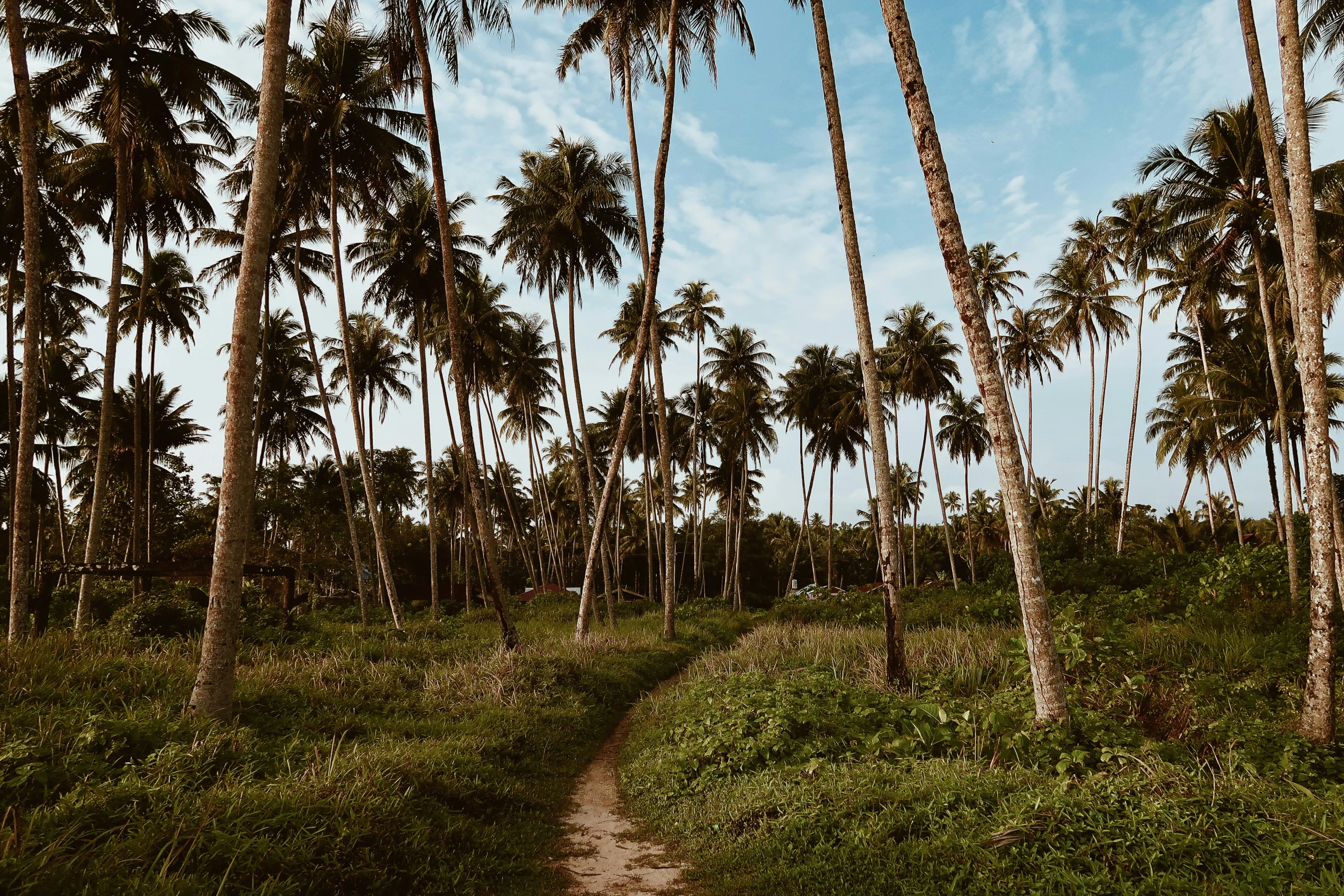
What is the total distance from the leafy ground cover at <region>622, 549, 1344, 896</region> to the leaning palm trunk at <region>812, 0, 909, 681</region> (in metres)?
0.73

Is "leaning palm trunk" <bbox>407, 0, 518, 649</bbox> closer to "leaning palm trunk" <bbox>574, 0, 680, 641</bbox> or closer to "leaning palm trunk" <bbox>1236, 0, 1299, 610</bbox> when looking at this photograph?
"leaning palm trunk" <bbox>574, 0, 680, 641</bbox>

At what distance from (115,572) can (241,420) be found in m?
6.18

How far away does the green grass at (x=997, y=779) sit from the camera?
3.81m

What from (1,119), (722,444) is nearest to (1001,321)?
(722,444)

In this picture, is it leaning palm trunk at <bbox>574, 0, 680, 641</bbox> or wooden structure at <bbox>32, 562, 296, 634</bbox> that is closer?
wooden structure at <bbox>32, 562, 296, 634</bbox>

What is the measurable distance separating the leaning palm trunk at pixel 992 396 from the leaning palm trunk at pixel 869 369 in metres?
2.97

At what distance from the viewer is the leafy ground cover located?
3824 mm

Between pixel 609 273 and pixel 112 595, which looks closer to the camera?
pixel 112 595

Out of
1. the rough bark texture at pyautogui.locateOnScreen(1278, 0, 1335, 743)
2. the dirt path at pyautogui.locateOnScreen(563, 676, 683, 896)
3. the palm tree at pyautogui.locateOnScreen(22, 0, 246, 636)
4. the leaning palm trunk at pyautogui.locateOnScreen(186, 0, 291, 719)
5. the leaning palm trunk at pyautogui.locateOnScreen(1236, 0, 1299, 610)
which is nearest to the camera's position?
the dirt path at pyautogui.locateOnScreen(563, 676, 683, 896)

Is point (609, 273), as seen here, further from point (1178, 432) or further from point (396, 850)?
point (1178, 432)

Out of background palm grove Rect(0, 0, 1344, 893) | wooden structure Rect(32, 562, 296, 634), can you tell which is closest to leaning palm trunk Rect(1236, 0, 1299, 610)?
background palm grove Rect(0, 0, 1344, 893)

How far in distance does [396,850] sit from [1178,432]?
34328 mm

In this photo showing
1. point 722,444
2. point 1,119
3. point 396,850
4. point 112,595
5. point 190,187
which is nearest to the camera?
point 396,850

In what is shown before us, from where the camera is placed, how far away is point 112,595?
18391mm
